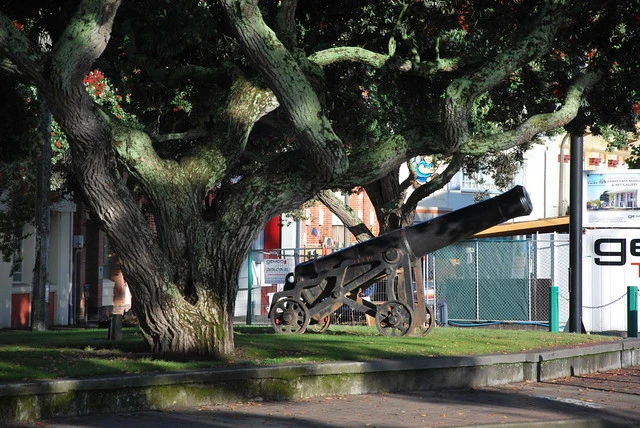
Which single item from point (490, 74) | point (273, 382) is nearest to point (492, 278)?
point (490, 74)

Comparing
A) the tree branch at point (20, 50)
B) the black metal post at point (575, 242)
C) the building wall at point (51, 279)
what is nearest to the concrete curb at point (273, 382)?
the tree branch at point (20, 50)

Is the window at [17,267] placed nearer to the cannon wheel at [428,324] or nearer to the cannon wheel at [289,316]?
the cannon wheel at [289,316]

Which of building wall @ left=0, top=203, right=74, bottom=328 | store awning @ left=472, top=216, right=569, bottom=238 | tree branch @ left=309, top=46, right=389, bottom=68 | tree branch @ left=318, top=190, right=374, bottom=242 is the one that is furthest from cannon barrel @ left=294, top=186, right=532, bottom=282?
store awning @ left=472, top=216, right=569, bottom=238

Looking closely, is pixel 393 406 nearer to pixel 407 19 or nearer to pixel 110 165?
pixel 110 165

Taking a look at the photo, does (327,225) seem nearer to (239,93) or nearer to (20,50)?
(239,93)

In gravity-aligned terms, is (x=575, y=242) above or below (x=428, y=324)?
above

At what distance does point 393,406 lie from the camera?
443 inches

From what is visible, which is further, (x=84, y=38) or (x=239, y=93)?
(x=239, y=93)

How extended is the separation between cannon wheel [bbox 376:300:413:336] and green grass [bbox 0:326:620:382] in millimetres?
228

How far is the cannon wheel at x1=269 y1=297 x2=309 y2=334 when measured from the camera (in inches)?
667

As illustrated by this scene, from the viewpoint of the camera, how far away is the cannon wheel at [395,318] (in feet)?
54.4

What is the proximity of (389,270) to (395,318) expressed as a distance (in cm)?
70

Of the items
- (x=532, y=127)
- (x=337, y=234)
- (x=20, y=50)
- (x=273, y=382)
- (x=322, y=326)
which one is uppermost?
(x=20, y=50)

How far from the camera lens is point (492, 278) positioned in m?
26.0
